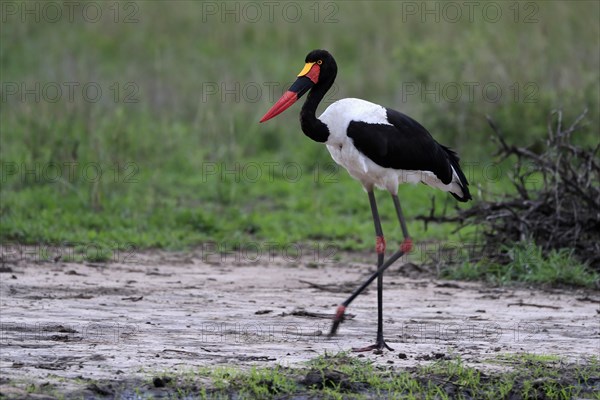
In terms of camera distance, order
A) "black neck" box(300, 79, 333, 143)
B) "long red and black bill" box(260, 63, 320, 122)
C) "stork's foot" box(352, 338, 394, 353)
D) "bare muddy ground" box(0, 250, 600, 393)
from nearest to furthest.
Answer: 1. "bare muddy ground" box(0, 250, 600, 393)
2. "stork's foot" box(352, 338, 394, 353)
3. "black neck" box(300, 79, 333, 143)
4. "long red and black bill" box(260, 63, 320, 122)

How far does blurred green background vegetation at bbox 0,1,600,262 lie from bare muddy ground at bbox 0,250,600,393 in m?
0.87

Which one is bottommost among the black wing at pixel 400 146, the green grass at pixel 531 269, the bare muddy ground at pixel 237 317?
the bare muddy ground at pixel 237 317

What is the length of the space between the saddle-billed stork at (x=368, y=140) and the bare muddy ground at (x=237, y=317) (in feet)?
1.33

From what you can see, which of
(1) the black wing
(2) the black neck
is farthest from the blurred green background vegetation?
(2) the black neck

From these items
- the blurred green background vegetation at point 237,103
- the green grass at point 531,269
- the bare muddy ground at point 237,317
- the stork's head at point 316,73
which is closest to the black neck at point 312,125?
the stork's head at point 316,73

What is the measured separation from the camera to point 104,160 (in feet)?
30.7

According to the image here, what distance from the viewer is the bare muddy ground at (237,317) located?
16.0 feet

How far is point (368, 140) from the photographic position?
5520 millimetres

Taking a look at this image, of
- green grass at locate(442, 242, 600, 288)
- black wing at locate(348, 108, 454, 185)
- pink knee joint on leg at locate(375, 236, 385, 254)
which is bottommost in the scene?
green grass at locate(442, 242, 600, 288)

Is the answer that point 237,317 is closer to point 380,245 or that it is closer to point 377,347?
point 380,245

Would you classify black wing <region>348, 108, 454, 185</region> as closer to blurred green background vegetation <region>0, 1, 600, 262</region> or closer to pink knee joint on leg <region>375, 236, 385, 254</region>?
pink knee joint on leg <region>375, 236, 385, 254</region>

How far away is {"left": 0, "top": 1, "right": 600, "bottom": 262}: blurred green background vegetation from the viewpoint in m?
8.74

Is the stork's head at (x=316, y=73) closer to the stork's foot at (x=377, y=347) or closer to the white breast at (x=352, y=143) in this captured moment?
the white breast at (x=352, y=143)

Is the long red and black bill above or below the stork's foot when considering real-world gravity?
above
